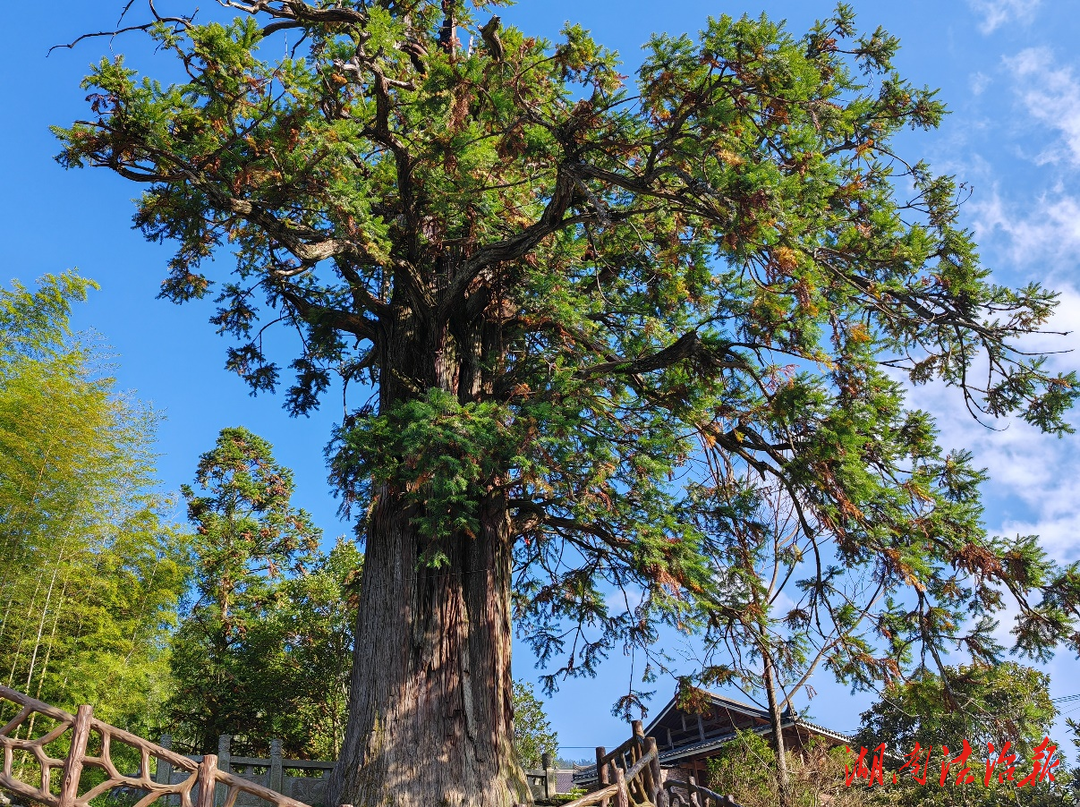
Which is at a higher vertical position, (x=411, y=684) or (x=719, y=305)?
(x=719, y=305)

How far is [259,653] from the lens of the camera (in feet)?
48.3

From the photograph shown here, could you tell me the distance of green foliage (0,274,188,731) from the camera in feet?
39.7

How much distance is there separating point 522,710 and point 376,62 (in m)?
15.0

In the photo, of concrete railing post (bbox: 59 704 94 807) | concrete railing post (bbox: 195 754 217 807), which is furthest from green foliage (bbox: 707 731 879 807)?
concrete railing post (bbox: 59 704 94 807)

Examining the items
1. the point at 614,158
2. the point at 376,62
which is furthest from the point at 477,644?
the point at 376,62

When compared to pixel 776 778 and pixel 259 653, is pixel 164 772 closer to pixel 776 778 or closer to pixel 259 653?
pixel 259 653

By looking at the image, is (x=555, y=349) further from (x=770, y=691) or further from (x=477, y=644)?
(x=770, y=691)

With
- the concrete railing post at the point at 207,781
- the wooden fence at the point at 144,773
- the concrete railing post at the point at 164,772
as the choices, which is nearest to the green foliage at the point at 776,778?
the wooden fence at the point at 144,773

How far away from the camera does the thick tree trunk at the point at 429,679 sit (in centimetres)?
757

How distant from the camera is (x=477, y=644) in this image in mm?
8594

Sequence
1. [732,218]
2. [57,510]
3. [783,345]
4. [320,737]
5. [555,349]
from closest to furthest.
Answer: [732,218], [783,345], [555,349], [57,510], [320,737]

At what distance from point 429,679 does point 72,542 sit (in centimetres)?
747

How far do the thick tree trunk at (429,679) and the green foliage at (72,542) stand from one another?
A: 616cm

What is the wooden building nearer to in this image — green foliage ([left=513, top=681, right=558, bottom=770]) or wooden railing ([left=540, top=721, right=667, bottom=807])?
green foliage ([left=513, top=681, right=558, bottom=770])
